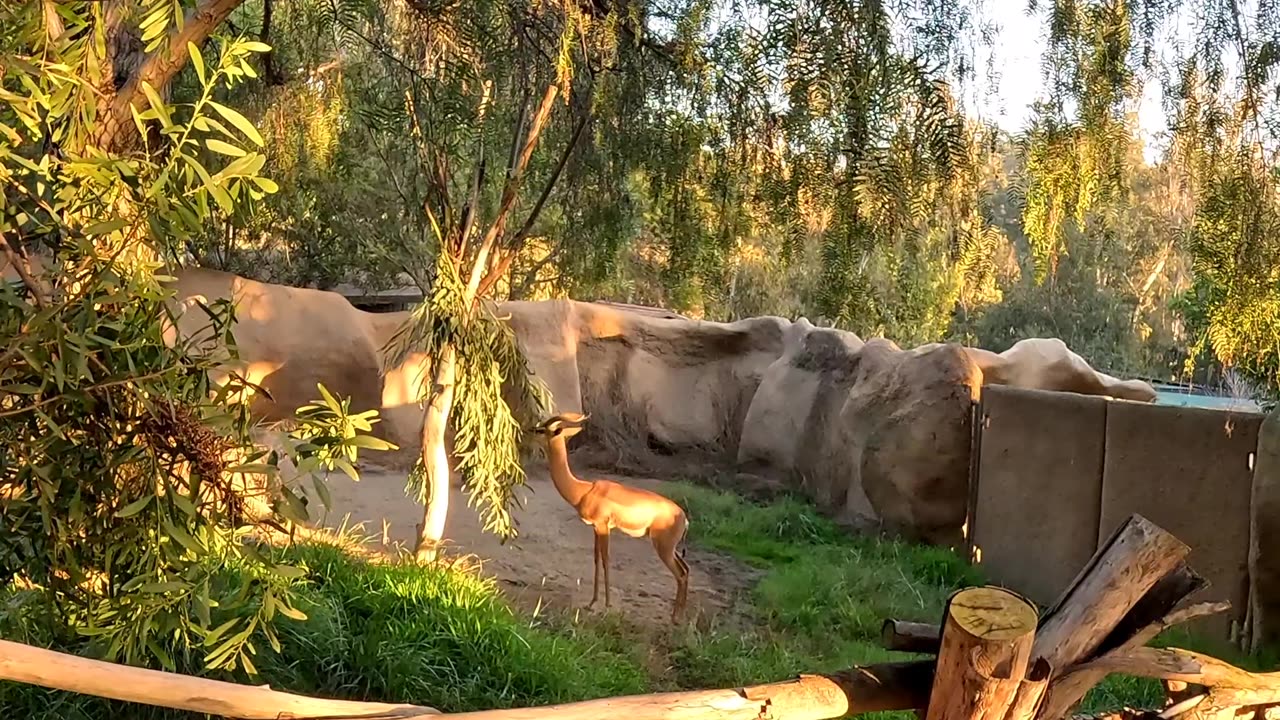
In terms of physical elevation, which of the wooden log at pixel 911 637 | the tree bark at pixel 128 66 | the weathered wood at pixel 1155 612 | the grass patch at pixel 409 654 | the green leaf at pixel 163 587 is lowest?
the grass patch at pixel 409 654

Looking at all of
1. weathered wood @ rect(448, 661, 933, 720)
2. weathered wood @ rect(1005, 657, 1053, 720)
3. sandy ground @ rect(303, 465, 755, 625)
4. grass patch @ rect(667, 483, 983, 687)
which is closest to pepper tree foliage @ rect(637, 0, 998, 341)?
weathered wood @ rect(448, 661, 933, 720)

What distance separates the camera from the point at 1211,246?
3.12 meters

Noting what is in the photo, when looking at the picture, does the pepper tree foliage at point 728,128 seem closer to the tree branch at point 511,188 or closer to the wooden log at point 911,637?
the tree branch at point 511,188

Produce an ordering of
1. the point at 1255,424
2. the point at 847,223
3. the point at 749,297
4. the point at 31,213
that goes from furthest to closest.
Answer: the point at 749,297 → the point at 1255,424 → the point at 847,223 → the point at 31,213

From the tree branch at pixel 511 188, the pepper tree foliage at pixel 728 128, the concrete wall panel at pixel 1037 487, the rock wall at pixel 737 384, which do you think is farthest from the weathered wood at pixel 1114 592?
the rock wall at pixel 737 384

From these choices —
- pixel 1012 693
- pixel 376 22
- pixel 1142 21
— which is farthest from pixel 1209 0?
pixel 376 22

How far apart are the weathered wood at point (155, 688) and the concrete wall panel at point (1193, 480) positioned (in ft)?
14.7

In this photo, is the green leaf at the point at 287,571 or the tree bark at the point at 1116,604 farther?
the tree bark at the point at 1116,604

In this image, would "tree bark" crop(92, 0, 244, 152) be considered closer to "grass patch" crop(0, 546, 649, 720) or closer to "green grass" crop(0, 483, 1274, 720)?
"green grass" crop(0, 483, 1274, 720)

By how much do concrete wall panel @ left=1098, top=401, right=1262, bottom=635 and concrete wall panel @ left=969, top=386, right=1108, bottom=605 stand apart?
0.50 ft

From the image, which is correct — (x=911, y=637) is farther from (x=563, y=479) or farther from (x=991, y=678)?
(x=563, y=479)

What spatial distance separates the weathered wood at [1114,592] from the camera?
2.37 m

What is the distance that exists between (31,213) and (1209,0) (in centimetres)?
289

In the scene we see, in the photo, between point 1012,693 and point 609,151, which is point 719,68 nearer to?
point 609,151
